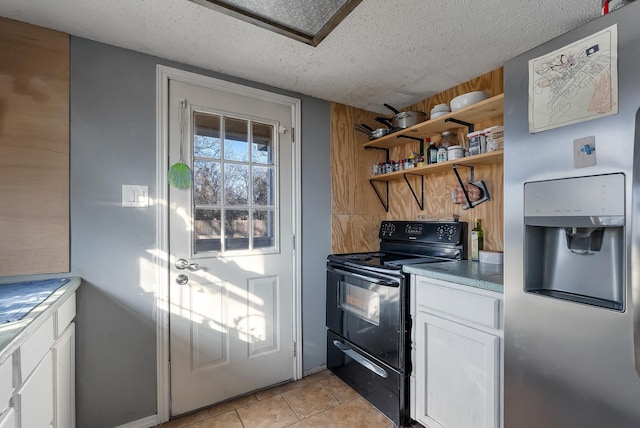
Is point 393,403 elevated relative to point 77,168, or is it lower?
lower

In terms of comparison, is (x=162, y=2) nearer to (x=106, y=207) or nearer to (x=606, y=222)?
(x=106, y=207)

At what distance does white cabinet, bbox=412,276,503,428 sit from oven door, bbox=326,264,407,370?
0.31ft

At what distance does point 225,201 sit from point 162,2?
107cm

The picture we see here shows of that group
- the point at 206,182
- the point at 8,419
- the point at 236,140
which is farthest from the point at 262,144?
the point at 8,419

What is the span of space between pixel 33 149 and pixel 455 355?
2.31 metres

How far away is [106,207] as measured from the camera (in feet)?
5.14

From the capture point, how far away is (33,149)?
1409 millimetres

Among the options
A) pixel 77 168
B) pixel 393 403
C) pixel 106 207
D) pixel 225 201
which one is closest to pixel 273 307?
pixel 225 201

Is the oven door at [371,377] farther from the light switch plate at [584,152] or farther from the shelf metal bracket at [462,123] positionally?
the shelf metal bracket at [462,123]

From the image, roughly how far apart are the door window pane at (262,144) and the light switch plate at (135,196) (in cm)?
70

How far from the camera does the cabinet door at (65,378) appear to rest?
3.92ft

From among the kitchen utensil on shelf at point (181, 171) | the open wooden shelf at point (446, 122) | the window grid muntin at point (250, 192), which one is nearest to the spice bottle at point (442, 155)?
the open wooden shelf at point (446, 122)

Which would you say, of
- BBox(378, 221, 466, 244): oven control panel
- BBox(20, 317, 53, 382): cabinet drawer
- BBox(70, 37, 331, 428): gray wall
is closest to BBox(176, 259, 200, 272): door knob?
BBox(70, 37, 331, 428): gray wall

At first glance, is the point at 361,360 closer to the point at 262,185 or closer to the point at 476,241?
the point at 476,241
